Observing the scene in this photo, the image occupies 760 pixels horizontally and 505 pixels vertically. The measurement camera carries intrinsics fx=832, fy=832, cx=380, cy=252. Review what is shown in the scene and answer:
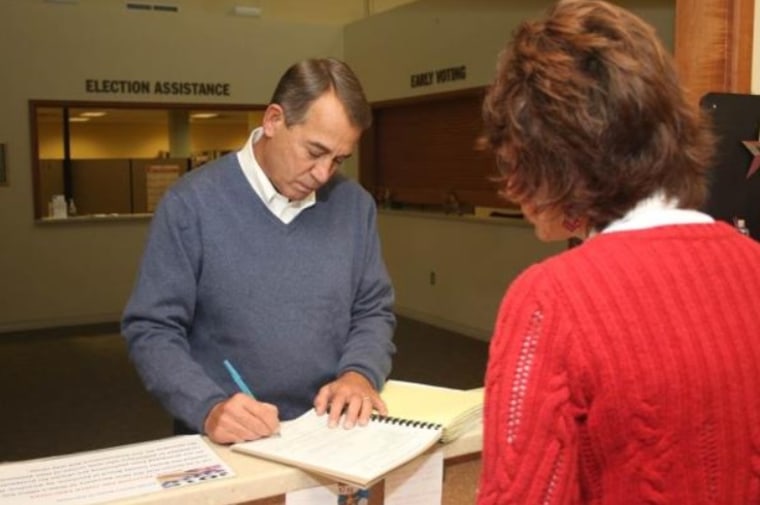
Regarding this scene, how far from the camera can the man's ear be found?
1.83 m

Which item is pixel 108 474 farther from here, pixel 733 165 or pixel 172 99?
pixel 172 99

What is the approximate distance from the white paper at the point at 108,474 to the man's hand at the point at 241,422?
38mm

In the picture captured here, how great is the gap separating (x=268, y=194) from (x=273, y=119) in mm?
167

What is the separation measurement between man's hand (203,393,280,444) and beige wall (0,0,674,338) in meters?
5.50

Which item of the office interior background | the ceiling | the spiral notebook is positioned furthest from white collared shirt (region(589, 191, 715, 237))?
the ceiling

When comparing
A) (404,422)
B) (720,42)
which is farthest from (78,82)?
(404,422)

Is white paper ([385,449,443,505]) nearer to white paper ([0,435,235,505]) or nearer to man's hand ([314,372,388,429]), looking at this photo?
man's hand ([314,372,388,429])

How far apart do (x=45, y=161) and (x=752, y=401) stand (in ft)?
28.2

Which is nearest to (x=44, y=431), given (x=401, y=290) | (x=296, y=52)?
(x=401, y=290)

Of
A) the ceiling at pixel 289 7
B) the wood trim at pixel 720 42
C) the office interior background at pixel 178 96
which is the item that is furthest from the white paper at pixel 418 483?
the ceiling at pixel 289 7

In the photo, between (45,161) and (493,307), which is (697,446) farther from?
(45,161)

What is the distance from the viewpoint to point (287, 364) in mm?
1799

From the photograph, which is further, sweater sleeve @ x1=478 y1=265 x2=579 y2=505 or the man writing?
the man writing

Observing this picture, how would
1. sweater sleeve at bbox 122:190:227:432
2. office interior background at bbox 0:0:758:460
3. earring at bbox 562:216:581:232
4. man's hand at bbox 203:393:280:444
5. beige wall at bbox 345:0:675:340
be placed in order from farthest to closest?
office interior background at bbox 0:0:758:460
beige wall at bbox 345:0:675:340
sweater sleeve at bbox 122:190:227:432
man's hand at bbox 203:393:280:444
earring at bbox 562:216:581:232
